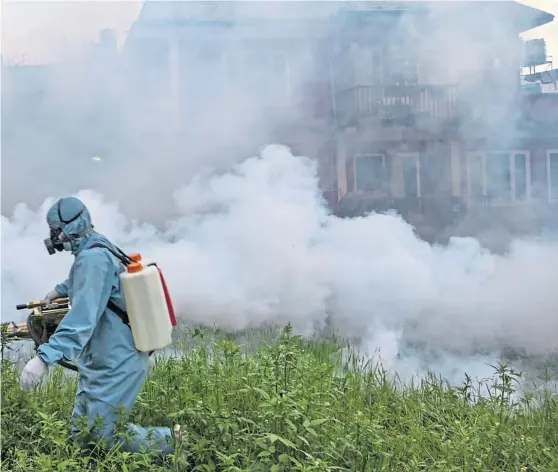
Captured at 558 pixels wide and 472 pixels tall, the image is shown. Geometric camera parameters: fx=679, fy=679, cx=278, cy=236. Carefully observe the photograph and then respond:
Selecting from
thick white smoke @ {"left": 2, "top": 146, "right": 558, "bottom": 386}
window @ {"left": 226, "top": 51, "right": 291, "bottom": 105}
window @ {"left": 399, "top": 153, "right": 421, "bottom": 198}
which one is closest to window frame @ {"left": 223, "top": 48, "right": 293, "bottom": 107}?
window @ {"left": 226, "top": 51, "right": 291, "bottom": 105}

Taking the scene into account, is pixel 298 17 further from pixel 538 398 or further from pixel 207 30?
pixel 538 398

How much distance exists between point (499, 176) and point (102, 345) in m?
3.83

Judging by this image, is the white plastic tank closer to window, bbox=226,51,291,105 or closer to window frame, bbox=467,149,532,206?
window, bbox=226,51,291,105

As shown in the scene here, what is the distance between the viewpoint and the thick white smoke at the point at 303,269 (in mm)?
5141

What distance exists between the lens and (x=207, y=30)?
5398 millimetres

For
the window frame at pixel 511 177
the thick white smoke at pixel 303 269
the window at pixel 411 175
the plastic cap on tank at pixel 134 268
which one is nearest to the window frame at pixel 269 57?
the thick white smoke at pixel 303 269

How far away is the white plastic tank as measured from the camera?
3162 millimetres

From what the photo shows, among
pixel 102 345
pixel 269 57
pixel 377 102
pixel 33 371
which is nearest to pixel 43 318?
pixel 102 345

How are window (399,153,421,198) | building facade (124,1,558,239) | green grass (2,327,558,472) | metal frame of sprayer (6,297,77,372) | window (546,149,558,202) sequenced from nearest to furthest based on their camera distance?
green grass (2,327,558,472)
metal frame of sprayer (6,297,77,372)
building facade (124,1,558,239)
window (399,153,421,198)
window (546,149,558,202)

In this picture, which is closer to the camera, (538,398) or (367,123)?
(538,398)

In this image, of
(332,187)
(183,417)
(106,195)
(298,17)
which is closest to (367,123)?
(332,187)

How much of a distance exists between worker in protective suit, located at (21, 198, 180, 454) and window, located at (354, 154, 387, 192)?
2653 millimetres

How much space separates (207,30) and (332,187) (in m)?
1.59

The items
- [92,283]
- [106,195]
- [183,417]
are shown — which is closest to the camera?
[92,283]
